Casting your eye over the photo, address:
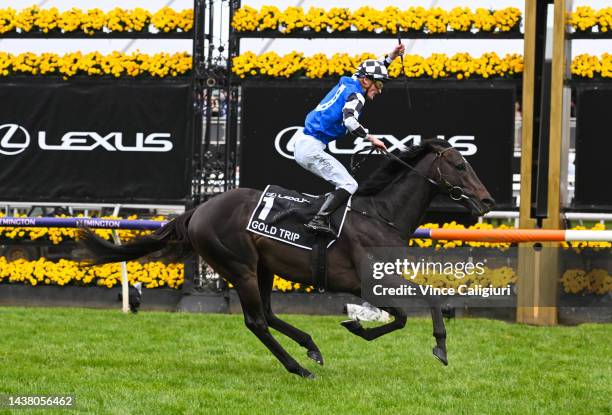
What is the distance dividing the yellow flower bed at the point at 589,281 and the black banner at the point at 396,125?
1.24m

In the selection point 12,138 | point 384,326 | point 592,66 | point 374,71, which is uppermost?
point 592,66

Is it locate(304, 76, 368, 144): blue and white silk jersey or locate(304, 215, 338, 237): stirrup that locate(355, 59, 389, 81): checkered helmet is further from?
locate(304, 215, 338, 237): stirrup

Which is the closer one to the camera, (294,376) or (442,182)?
(294,376)

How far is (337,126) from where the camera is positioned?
25.6 ft

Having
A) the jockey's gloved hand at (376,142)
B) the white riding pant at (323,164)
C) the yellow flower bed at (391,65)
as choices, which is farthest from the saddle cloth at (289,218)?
the yellow flower bed at (391,65)

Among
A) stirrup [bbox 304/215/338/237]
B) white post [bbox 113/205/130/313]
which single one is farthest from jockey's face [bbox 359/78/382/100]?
white post [bbox 113/205/130/313]

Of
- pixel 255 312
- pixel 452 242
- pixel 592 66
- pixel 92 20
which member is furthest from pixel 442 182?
pixel 92 20

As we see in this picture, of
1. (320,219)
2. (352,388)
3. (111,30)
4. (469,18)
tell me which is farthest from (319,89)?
(352,388)

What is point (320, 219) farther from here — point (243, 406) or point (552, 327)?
point (552, 327)

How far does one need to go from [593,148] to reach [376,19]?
9.38 ft

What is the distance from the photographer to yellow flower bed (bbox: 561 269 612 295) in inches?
424

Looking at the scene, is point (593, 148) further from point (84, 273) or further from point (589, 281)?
point (84, 273)

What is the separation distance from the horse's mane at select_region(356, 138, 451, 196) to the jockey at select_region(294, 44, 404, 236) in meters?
0.13

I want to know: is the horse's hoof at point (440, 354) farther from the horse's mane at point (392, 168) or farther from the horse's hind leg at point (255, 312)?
the horse's mane at point (392, 168)
